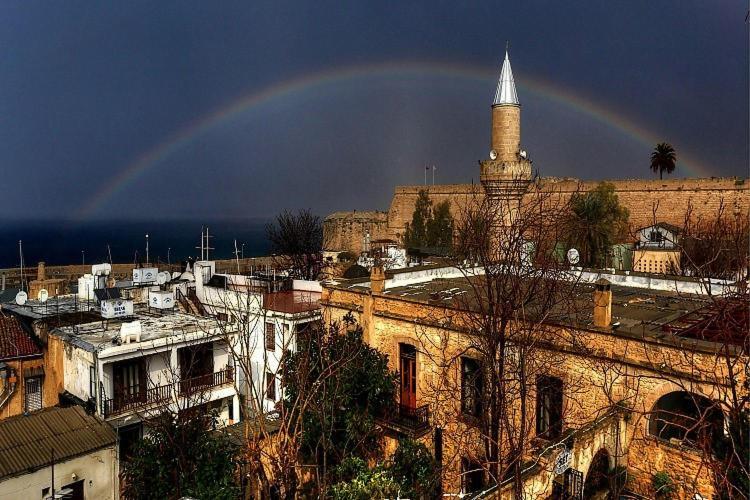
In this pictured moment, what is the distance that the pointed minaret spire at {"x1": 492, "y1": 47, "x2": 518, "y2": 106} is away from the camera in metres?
30.2

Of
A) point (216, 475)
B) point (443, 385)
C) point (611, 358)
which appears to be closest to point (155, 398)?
point (216, 475)

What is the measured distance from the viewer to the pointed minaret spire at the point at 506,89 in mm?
30203

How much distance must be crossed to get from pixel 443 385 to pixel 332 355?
2893mm

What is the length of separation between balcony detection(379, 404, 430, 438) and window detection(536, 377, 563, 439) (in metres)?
2.84

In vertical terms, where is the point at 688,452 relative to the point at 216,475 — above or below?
above

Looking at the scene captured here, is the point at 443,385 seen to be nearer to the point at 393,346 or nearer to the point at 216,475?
the point at 393,346

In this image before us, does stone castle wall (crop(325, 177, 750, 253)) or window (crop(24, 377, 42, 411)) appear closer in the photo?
window (crop(24, 377, 42, 411))

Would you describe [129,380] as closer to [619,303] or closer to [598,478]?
[598,478]

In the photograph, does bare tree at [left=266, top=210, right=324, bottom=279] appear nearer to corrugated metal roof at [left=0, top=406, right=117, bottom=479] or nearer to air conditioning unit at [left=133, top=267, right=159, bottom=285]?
air conditioning unit at [left=133, top=267, right=159, bottom=285]

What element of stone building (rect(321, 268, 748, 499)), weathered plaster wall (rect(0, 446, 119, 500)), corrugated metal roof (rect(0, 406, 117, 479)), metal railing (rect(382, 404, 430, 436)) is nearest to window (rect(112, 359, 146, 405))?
corrugated metal roof (rect(0, 406, 117, 479))

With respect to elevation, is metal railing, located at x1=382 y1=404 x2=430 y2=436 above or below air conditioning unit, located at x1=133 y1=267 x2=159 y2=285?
below

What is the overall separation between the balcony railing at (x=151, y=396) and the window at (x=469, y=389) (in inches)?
272

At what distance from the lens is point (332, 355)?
555 inches

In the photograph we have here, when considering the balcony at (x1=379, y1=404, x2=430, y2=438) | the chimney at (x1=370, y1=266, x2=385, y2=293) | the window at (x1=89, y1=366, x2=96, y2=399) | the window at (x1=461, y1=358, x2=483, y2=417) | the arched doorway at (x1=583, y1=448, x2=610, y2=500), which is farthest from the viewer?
the chimney at (x1=370, y1=266, x2=385, y2=293)
